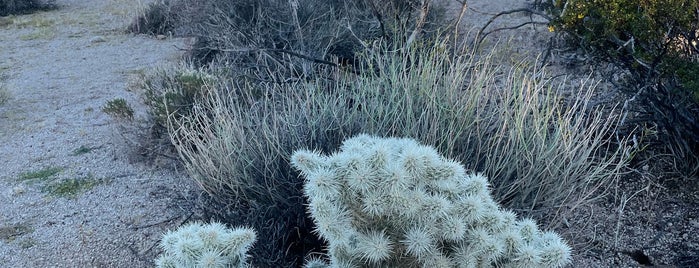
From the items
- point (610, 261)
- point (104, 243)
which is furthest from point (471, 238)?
point (104, 243)

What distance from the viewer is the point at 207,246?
3.22 meters

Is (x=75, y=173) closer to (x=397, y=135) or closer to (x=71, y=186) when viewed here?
(x=71, y=186)

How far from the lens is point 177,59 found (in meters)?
10.5

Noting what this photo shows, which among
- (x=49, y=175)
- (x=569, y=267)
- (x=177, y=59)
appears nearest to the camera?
(x=569, y=267)

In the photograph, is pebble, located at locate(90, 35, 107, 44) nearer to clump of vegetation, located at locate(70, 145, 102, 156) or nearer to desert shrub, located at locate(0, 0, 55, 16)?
desert shrub, located at locate(0, 0, 55, 16)

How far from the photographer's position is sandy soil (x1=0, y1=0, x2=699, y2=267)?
4.73 metres

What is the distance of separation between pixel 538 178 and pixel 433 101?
0.75 metres

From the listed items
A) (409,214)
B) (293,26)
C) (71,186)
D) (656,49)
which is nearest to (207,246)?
(409,214)

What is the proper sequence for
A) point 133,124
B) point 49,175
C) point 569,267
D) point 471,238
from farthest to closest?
point 133,124, point 49,175, point 569,267, point 471,238

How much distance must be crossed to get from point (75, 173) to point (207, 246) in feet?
11.0

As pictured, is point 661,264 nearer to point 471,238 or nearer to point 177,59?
point 471,238

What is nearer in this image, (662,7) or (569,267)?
(569,267)

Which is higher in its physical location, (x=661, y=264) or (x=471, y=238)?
(x=471, y=238)

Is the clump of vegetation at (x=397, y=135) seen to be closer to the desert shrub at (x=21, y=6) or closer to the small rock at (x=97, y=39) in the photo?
the small rock at (x=97, y=39)
